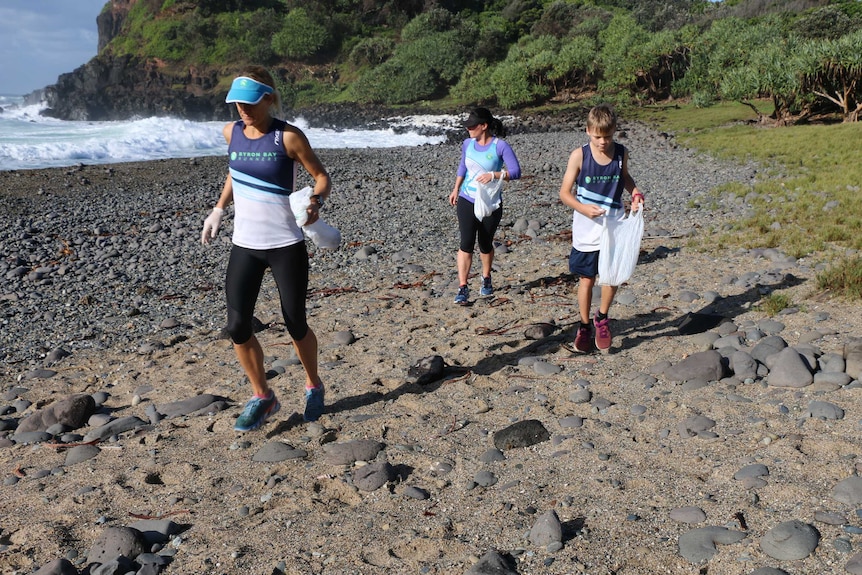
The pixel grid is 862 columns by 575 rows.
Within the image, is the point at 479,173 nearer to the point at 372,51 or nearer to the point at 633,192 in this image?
the point at 633,192

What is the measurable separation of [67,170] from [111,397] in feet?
51.1

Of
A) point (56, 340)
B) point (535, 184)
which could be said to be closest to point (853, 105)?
point (535, 184)

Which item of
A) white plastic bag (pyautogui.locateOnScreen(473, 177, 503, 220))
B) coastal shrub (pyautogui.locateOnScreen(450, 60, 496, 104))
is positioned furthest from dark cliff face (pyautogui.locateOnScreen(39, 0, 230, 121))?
white plastic bag (pyautogui.locateOnScreen(473, 177, 503, 220))

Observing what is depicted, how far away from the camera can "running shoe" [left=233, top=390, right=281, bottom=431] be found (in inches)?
175

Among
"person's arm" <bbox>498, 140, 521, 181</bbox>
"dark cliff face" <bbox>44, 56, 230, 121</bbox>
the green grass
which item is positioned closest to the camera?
"person's arm" <bbox>498, 140, 521, 181</bbox>

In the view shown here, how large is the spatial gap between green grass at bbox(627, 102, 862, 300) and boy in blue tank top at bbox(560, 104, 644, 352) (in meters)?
2.21

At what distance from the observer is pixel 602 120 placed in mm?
4836

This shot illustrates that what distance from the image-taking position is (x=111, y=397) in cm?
541

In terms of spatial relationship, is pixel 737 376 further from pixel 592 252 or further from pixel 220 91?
pixel 220 91

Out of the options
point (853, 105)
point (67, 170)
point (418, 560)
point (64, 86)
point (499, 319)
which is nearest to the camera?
point (418, 560)

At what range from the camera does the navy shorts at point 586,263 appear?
5.29 meters

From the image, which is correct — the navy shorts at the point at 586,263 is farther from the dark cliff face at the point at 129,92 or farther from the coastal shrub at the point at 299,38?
the coastal shrub at the point at 299,38

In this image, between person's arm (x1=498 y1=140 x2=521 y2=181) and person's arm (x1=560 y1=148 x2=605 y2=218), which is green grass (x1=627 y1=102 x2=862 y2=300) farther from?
person's arm (x1=498 y1=140 x2=521 y2=181)

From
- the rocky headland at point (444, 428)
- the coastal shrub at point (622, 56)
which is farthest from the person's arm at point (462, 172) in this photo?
the coastal shrub at point (622, 56)
